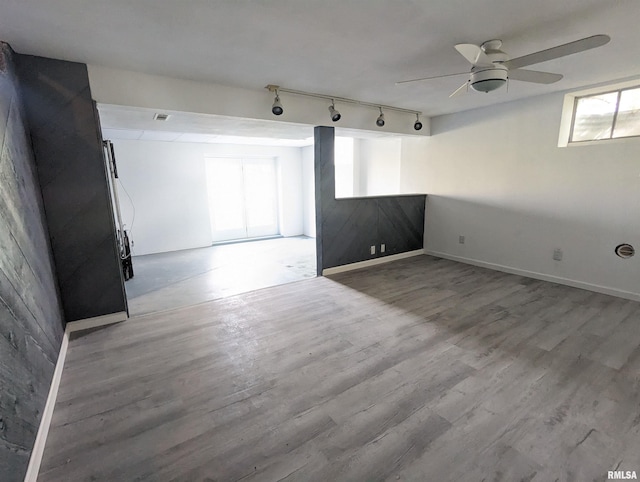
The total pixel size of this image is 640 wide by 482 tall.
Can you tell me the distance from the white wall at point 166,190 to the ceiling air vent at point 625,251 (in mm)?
6777

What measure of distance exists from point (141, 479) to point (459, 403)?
5.87ft

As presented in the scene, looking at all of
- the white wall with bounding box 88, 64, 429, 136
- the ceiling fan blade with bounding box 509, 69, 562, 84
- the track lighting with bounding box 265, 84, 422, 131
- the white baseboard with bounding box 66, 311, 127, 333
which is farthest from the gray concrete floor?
the ceiling fan blade with bounding box 509, 69, 562, 84

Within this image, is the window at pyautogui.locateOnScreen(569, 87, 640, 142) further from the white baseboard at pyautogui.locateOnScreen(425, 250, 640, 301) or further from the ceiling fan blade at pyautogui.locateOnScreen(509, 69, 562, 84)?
the ceiling fan blade at pyautogui.locateOnScreen(509, 69, 562, 84)

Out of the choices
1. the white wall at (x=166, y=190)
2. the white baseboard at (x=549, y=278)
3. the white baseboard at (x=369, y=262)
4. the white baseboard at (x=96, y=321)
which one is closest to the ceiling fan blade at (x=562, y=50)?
the white baseboard at (x=549, y=278)

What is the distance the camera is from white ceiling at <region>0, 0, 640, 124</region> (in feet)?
5.77

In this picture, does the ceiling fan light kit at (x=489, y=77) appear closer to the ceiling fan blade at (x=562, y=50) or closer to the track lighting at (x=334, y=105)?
the ceiling fan blade at (x=562, y=50)

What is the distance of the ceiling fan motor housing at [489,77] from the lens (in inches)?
80.3

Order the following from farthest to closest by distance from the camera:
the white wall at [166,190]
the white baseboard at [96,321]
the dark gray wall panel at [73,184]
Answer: the white wall at [166,190] < the white baseboard at [96,321] < the dark gray wall panel at [73,184]

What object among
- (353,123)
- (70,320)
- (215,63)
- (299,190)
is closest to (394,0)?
(215,63)

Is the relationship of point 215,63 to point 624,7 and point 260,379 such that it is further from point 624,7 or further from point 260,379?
point 624,7

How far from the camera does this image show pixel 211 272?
4918 mm

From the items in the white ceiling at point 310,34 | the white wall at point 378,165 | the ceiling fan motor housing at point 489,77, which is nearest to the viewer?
the white ceiling at point 310,34

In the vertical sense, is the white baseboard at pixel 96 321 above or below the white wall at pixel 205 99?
below

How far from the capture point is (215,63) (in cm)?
258
